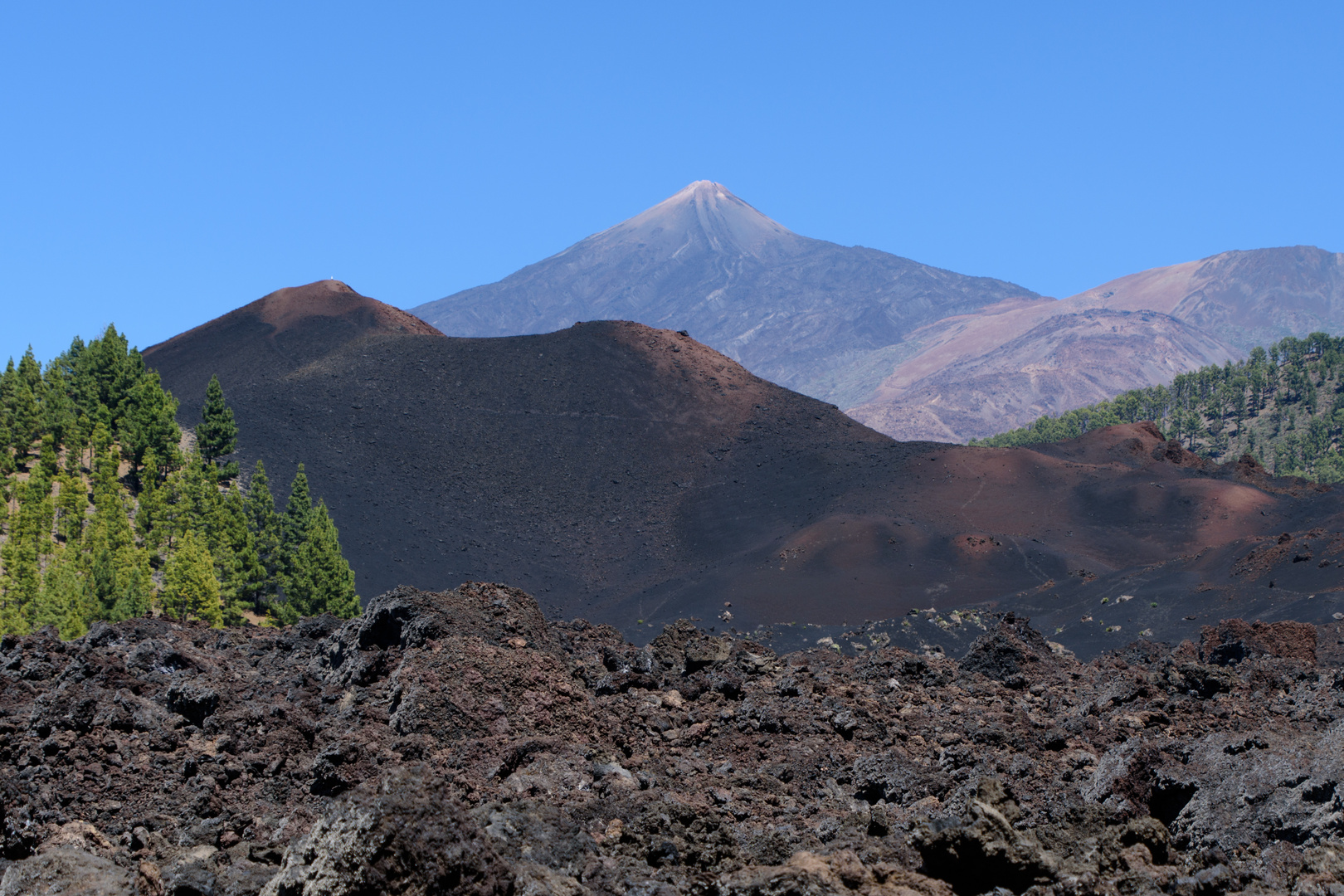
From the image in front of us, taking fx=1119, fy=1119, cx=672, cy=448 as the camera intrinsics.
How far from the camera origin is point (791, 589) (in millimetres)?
53656

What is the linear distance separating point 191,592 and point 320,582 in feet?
16.8

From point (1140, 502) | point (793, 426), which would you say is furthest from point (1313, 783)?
point (793, 426)

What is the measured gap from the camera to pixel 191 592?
46312mm

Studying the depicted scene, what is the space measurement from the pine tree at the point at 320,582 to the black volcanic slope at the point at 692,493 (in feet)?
23.1

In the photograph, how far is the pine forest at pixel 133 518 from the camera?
4634cm

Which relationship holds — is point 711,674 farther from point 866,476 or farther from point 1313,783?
point 866,476

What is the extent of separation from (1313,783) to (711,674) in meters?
10.1

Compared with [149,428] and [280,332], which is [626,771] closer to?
[149,428]

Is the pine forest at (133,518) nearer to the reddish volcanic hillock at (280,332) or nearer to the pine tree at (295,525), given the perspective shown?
the pine tree at (295,525)

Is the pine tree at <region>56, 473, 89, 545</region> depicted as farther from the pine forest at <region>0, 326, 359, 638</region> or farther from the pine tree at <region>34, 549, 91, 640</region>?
the pine tree at <region>34, 549, 91, 640</region>

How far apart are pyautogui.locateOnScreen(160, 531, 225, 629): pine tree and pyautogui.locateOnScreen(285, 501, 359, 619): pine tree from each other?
10.1 feet

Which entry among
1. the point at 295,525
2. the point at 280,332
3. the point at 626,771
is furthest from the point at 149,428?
the point at 626,771

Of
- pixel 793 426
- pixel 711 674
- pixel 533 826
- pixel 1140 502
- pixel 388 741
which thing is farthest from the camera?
pixel 793 426

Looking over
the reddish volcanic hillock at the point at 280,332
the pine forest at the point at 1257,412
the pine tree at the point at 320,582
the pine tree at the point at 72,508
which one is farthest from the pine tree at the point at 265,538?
the pine forest at the point at 1257,412
